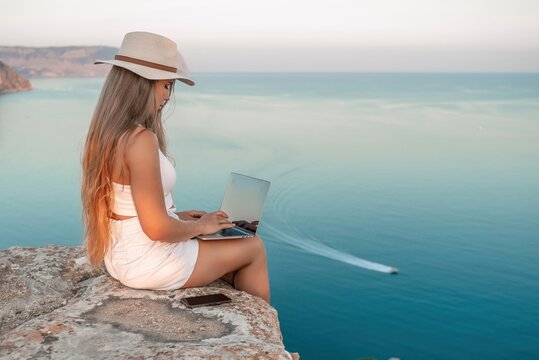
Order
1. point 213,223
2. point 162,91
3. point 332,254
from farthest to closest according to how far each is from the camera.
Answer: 1. point 332,254
2. point 213,223
3. point 162,91

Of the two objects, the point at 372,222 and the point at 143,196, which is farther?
the point at 372,222

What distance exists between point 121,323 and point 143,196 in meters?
0.69

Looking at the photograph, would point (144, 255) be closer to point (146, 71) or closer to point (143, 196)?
point (143, 196)

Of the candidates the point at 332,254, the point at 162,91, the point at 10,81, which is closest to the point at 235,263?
the point at 162,91

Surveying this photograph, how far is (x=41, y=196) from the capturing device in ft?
74.7

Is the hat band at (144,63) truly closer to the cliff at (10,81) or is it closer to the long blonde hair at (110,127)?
the long blonde hair at (110,127)

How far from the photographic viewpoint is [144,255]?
3602 mm

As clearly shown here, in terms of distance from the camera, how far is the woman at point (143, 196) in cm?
328

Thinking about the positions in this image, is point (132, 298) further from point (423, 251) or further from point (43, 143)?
point (43, 143)

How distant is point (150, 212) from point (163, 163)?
0.30m

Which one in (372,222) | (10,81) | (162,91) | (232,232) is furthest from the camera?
(10,81)

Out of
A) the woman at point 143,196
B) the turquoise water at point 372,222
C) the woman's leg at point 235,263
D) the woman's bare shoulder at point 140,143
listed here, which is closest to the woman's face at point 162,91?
the woman at point 143,196

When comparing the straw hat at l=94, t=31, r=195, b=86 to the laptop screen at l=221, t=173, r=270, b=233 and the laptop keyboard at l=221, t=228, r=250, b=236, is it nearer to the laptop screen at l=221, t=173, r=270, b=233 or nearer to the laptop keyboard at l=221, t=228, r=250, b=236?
the laptop screen at l=221, t=173, r=270, b=233

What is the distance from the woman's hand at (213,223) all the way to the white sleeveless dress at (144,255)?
133 millimetres
